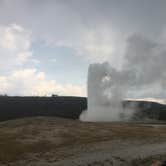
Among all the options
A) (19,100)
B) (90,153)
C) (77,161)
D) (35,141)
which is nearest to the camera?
(77,161)

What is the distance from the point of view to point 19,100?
417ft

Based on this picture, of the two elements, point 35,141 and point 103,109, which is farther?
point 103,109

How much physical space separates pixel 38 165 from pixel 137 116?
→ 97152 mm

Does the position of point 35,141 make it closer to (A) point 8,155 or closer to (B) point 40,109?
(A) point 8,155

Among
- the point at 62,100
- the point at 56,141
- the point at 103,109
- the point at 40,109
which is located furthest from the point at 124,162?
the point at 62,100

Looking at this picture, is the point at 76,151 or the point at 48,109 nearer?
the point at 76,151

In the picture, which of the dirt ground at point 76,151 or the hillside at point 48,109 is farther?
the hillside at point 48,109

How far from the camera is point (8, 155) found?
27.0 meters

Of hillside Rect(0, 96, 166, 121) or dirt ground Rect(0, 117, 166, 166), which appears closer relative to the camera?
dirt ground Rect(0, 117, 166, 166)

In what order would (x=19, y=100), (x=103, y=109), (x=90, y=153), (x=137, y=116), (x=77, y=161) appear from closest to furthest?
(x=77, y=161), (x=90, y=153), (x=103, y=109), (x=137, y=116), (x=19, y=100)

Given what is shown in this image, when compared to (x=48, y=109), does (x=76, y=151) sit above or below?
above

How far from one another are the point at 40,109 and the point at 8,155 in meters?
96.7

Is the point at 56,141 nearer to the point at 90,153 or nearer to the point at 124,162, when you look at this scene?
the point at 90,153

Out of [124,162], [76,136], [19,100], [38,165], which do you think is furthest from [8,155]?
[19,100]
